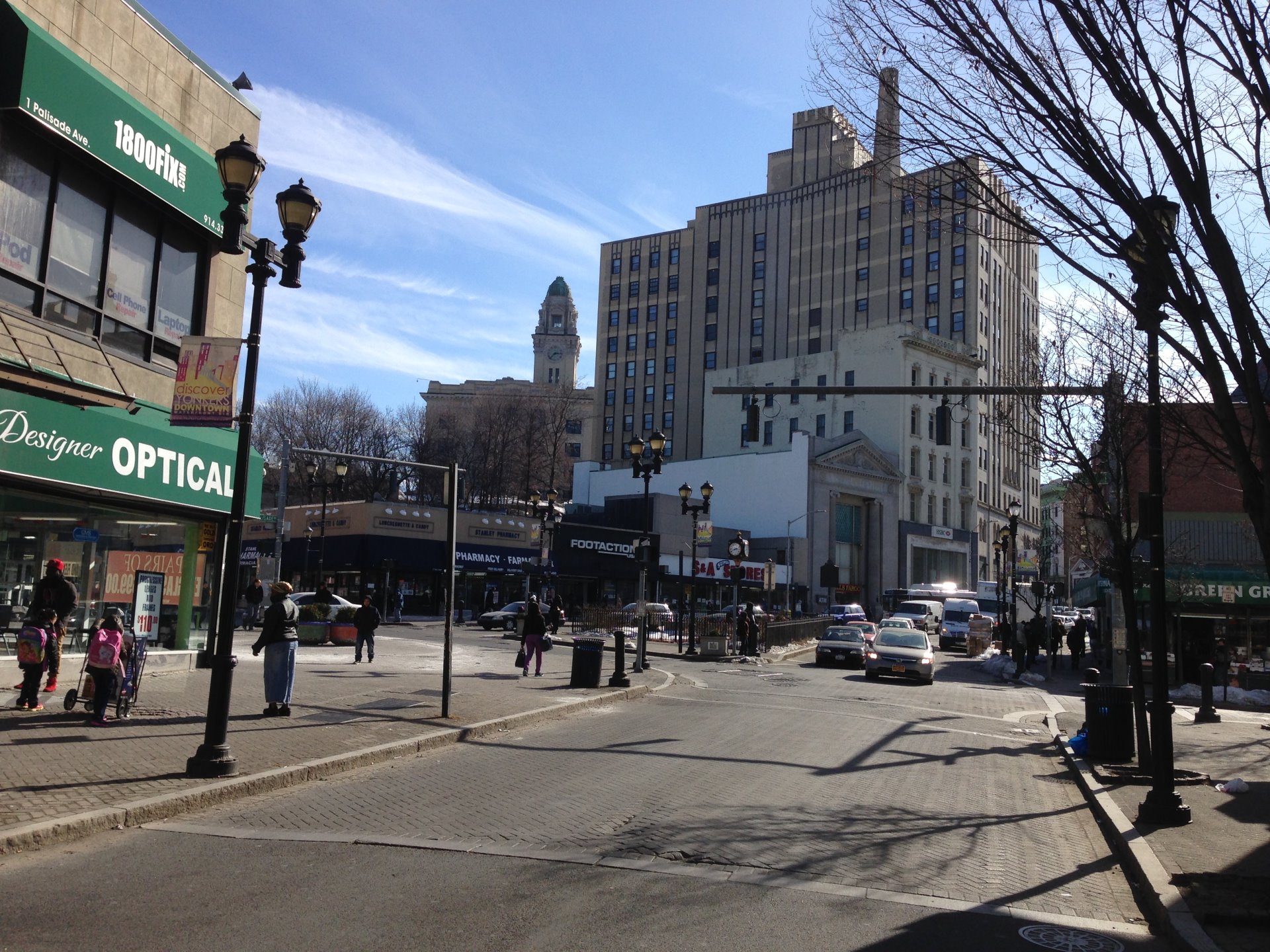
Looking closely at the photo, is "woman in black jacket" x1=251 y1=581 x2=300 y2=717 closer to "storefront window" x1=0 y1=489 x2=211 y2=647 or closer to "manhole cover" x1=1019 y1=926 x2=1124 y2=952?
"storefront window" x1=0 y1=489 x2=211 y2=647

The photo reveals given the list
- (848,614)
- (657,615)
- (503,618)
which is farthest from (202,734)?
(848,614)

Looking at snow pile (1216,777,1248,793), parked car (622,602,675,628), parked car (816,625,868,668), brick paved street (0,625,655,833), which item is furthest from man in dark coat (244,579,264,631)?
snow pile (1216,777,1248,793)

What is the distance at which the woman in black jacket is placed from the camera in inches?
527

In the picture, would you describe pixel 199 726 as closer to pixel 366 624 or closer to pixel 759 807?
pixel 759 807

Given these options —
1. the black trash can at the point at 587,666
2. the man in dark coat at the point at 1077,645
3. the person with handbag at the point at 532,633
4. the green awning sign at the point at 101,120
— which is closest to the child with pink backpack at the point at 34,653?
the green awning sign at the point at 101,120

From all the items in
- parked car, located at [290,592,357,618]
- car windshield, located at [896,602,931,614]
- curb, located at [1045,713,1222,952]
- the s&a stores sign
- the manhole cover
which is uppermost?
the s&a stores sign

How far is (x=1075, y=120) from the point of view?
849cm

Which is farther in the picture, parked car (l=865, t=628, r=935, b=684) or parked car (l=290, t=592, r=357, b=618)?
parked car (l=290, t=592, r=357, b=618)

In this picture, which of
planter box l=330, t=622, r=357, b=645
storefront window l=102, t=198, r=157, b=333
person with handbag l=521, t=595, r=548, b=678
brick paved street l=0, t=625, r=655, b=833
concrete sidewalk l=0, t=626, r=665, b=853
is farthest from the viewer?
planter box l=330, t=622, r=357, b=645

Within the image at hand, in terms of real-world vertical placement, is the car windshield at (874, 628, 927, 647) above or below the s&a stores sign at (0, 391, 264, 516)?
below

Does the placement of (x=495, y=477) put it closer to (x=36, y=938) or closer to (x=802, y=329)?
(x=802, y=329)

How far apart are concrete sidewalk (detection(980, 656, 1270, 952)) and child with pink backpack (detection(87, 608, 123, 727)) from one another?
34.7ft

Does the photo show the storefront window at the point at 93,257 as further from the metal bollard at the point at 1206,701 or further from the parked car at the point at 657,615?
the parked car at the point at 657,615

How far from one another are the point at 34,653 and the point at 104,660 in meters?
1.11
